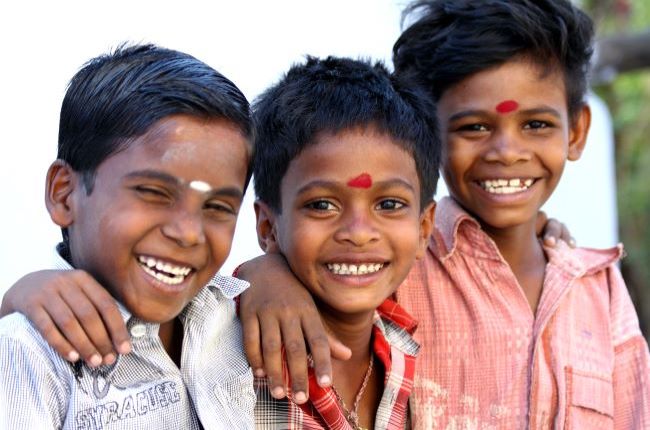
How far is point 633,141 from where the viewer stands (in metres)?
8.09

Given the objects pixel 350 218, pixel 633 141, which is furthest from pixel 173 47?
pixel 633 141

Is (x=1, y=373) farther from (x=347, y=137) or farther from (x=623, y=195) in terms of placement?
(x=623, y=195)

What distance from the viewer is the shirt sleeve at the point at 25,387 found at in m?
1.76

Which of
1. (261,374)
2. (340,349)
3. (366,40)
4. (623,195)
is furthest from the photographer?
(623,195)

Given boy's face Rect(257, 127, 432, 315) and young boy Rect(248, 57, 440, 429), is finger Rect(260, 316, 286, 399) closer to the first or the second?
young boy Rect(248, 57, 440, 429)

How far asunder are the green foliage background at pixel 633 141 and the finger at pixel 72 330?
20.9 feet

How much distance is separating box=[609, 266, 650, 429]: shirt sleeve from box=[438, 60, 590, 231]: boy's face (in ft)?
1.38

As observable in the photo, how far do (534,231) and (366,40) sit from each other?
4.77 ft

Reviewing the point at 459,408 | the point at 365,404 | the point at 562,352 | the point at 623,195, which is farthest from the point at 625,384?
the point at 623,195

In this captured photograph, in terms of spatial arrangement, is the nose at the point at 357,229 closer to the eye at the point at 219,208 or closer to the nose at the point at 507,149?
the eye at the point at 219,208

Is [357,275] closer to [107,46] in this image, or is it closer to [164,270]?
[164,270]

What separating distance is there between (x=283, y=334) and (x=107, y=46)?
1.38m

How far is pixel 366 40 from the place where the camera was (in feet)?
13.4

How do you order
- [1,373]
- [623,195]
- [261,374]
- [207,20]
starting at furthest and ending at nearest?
1. [623,195]
2. [207,20]
3. [261,374]
4. [1,373]
